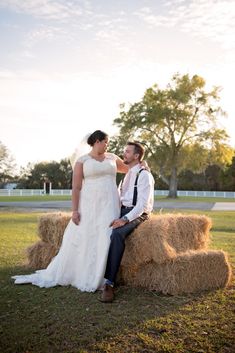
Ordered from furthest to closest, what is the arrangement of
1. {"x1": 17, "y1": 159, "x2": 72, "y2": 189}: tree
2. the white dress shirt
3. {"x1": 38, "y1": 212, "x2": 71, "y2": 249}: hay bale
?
1. {"x1": 17, "y1": 159, "x2": 72, "y2": 189}: tree
2. {"x1": 38, "y1": 212, "x2": 71, "y2": 249}: hay bale
3. the white dress shirt

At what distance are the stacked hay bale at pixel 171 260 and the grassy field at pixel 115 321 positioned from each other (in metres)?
0.19

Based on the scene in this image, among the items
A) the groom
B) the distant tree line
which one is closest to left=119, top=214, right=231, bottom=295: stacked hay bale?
the groom

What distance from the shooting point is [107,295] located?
508 centimetres

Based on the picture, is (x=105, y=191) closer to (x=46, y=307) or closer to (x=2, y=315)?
(x=46, y=307)

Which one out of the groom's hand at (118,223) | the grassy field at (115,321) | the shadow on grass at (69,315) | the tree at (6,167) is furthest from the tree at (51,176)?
the grassy field at (115,321)

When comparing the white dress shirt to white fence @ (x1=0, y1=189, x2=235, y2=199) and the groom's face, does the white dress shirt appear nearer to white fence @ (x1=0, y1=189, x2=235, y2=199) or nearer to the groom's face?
the groom's face

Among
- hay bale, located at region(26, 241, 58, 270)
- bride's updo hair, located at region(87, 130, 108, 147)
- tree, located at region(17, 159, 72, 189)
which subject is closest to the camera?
bride's updo hair, located at region(87, 130, 108, 147)

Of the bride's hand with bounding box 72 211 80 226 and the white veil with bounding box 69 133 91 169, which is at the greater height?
the white veil with bounding box 69 133 91 169

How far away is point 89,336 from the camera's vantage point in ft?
12.8

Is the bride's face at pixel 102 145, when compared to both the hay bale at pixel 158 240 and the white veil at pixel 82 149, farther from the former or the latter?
the hay bale at pixel 158 240

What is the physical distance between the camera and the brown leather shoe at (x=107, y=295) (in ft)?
16.6

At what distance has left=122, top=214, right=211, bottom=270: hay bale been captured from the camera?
5520mm

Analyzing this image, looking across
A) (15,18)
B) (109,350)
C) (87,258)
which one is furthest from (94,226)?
(15,18)

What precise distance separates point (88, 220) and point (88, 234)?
7.3 inches
